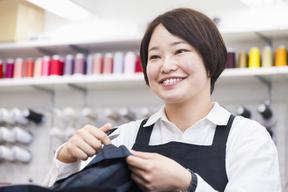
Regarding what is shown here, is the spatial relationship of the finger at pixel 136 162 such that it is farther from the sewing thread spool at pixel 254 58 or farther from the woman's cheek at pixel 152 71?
the sewing thread spool at pixel 254 58

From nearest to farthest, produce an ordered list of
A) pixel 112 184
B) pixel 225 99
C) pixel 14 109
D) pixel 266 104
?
pixel 112 184 → pixel 266 104 → pixel 225 99 → pixel 14 109

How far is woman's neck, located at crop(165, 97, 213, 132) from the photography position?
3.58 ft

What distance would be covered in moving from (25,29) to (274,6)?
136 centimetres

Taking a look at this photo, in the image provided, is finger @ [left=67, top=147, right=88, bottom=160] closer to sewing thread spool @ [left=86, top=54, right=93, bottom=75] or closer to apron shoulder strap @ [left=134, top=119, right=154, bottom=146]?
apron shoulder strap @ [left=134, top=119, right=154, bottom=146]

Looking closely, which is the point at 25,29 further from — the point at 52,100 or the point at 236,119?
the point at 236,119

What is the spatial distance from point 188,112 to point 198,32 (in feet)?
0.54

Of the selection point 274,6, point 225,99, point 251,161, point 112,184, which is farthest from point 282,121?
point 112,184

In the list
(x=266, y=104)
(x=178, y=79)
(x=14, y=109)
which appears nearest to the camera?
(x=178, y=79)

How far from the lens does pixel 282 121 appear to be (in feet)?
7.97

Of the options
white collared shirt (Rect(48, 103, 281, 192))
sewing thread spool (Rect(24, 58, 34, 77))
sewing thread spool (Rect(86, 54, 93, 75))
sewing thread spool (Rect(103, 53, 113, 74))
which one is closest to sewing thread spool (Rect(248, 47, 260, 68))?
sewing thread spool (Rect(103, 53, 113, 74))

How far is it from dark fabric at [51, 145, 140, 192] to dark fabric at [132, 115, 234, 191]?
151mm

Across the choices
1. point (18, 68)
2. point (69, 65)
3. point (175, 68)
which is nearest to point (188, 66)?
point (175, 68)

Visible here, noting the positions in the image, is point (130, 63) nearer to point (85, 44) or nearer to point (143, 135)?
point (85, 44)

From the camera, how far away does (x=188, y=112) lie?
43.1 inches
